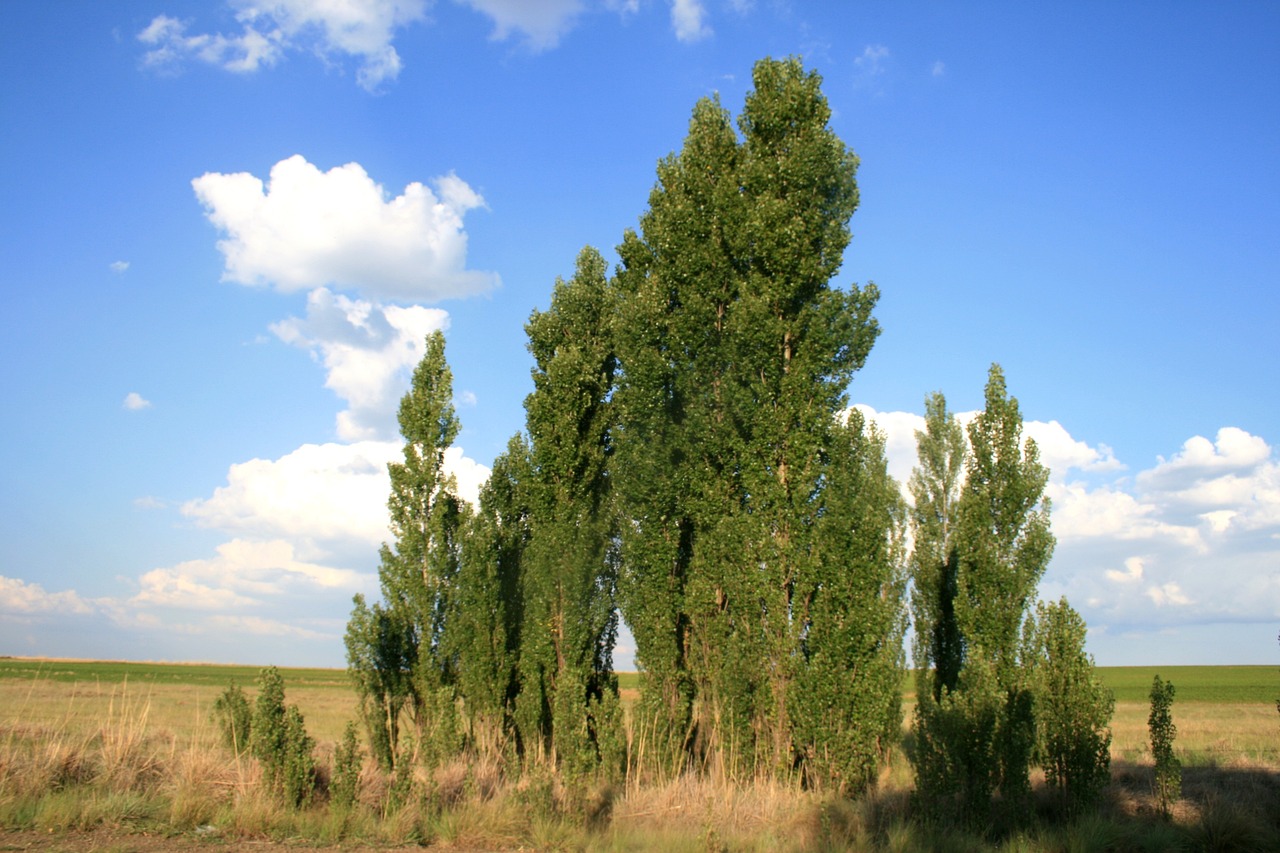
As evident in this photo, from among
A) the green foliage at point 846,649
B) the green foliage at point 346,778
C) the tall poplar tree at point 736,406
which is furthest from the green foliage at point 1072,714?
the green foliage at point 346,778

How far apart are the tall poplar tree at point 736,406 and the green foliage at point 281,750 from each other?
605cm

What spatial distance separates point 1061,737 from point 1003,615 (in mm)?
5055

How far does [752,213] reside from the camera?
51.7 feet

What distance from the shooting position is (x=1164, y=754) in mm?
13430

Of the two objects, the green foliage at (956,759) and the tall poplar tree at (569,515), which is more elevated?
the tall poplar tree at (569,515)

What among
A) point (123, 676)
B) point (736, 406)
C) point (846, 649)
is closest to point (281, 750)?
point (846, 649)

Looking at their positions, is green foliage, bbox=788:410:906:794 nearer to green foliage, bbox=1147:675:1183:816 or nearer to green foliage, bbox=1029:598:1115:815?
green foliage, bbox=1029:598:1115:815

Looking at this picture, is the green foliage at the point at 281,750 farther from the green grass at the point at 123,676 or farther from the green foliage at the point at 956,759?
the green grass at the point at 123,676

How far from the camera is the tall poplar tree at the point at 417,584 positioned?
663 inches

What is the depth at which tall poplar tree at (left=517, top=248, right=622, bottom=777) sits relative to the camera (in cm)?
1688

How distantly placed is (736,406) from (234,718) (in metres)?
9.87

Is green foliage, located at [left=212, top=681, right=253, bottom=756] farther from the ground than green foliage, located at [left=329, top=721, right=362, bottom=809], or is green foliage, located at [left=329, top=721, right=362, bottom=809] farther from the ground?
green foliage, located at [left=212, top=681, right=253, bottom=756]

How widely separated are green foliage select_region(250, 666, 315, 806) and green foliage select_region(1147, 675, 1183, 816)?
13.1 metres

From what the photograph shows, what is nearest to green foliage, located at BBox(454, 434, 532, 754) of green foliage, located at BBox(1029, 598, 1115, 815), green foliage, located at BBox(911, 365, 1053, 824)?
green foliage, located at BBox(911, 365, 1053, 824)
